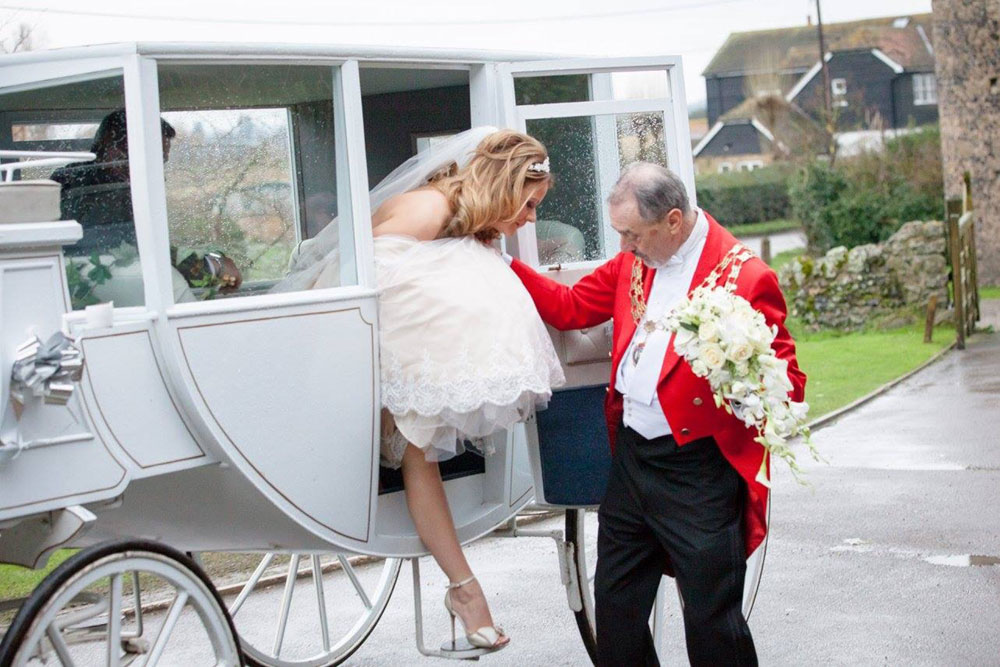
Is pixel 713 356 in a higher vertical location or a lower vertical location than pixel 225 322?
lower

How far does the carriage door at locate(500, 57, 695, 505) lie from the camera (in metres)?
4.67

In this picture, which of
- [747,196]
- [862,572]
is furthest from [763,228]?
[862,572]

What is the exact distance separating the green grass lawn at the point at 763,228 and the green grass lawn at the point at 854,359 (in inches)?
841

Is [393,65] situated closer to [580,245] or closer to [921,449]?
[580,245]

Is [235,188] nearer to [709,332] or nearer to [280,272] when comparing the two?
[280,272]

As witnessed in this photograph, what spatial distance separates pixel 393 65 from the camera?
430 centimetres

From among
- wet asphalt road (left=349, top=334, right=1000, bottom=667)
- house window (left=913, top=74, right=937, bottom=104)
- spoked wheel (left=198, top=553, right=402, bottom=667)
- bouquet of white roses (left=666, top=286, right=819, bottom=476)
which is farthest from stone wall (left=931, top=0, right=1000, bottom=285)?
house window (left=913, top=74, right=937, bottom=104)

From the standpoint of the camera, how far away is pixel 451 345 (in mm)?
4109

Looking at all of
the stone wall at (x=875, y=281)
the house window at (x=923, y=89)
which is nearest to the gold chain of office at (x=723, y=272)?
the stone wall at (x=875, y=281)

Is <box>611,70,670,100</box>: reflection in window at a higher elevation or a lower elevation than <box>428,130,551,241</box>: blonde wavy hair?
higher

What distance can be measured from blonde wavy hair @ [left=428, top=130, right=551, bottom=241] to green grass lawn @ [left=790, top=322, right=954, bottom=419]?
22.8 feet

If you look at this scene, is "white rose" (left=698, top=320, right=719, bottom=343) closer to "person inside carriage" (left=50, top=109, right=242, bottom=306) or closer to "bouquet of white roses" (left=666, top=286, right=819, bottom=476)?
"bouquet of white roses" (left=666, top=286, right=819, bottom=476)

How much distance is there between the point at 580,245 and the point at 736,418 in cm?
130

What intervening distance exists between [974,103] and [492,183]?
1796 cm
